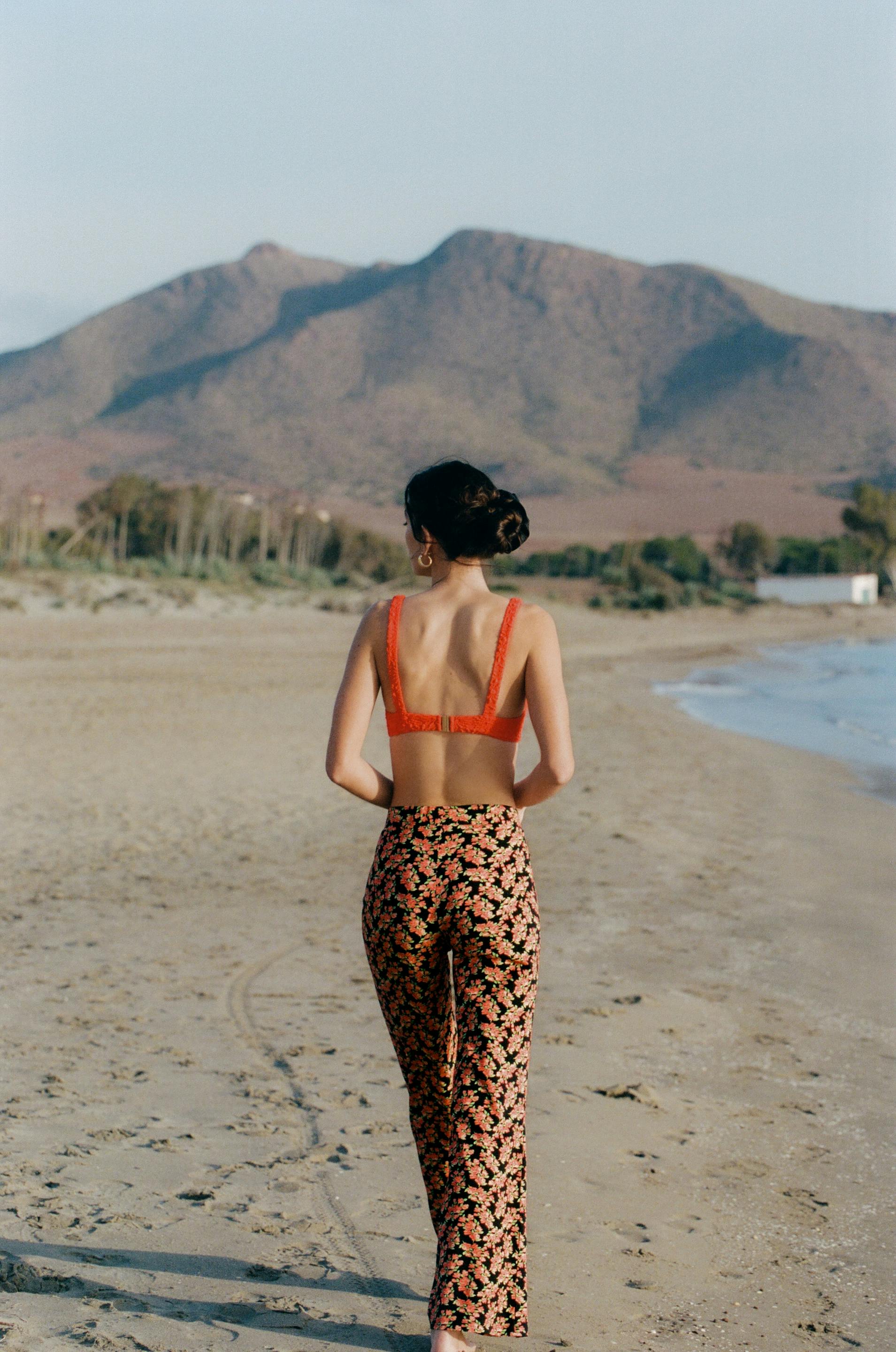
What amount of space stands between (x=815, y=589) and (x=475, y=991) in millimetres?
72348

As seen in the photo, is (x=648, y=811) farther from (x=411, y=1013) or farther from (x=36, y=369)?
(x=36, y=369)

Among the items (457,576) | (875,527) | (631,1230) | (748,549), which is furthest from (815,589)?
(457,576)

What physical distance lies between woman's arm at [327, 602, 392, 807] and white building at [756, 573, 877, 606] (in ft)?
228

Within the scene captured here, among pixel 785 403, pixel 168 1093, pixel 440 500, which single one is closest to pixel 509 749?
pixel 440 500

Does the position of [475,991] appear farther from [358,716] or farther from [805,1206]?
[805,1206]

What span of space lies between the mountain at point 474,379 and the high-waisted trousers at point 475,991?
369 feet

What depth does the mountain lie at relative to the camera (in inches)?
5017

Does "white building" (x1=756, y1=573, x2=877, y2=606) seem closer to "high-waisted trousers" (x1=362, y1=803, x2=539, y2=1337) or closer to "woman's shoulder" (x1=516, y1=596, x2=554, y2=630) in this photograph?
"woman's shoulder" (x1=516, y1=596, x2=554, y2=630)

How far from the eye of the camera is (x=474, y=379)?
148000 millimetres

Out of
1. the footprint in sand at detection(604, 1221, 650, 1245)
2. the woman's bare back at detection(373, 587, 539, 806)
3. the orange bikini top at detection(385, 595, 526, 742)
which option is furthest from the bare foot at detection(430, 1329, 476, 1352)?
the orange bikini top at detection(385, 595, 526, 742)

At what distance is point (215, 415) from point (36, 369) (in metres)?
31.8

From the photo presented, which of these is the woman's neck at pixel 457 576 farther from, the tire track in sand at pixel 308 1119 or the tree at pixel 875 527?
the tree at pixel 875 527

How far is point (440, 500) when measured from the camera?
2.69 meters

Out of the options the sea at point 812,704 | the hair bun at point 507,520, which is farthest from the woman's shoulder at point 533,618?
the sea at point 812,704
